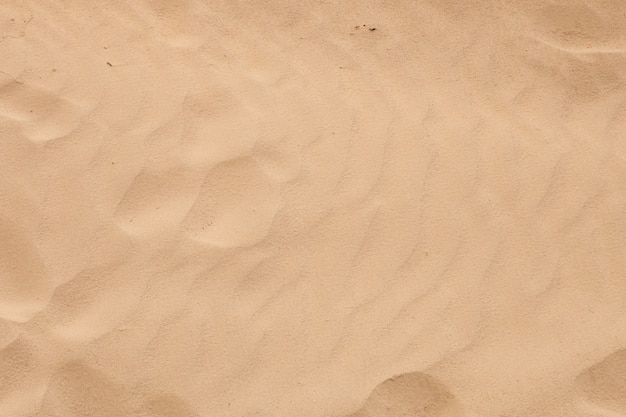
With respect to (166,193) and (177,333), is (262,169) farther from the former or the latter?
(177,333)

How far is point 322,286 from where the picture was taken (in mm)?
2676

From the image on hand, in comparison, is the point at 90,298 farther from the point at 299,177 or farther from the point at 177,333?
the point at 299,177

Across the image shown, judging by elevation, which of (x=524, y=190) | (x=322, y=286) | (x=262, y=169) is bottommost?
(x=322, y=286)

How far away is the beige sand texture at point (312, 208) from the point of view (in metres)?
2.60

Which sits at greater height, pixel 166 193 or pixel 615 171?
pixel 615 171

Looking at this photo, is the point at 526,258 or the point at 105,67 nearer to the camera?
the point at 526,258

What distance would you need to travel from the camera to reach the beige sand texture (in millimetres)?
2600

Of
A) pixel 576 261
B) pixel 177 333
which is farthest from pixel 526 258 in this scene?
pixel 177 333

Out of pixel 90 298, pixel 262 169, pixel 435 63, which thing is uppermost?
pixel 435 63

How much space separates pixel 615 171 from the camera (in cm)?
277

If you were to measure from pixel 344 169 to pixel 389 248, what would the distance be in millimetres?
349

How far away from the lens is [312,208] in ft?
9.05

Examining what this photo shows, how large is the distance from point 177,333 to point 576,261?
1.46 m

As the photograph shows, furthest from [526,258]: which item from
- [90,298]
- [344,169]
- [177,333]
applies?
[90,298]
